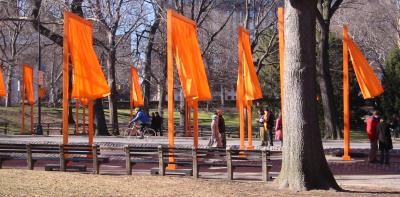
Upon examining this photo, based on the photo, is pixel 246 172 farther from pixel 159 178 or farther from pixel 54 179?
pixel 54 179

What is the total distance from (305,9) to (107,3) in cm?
2026

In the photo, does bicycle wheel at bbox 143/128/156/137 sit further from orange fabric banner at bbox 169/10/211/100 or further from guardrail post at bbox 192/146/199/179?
guardrail post at bbox 192/146/199/179

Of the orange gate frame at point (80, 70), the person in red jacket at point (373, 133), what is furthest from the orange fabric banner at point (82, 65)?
the person in red jacket at point (373, 133)

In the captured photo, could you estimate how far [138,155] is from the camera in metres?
16.4

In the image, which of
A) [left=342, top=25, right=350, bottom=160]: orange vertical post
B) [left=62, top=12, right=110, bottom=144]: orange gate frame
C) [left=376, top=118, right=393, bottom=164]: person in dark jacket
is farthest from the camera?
[left=342, top=25, right=350, bottom=160]: orange vertical post

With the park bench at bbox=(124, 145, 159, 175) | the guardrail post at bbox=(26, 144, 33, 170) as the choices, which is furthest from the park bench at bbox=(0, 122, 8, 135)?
the park bench at bbox=(124, 145, 159, 175)

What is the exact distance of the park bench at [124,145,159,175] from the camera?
16016 millimetres

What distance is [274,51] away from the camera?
4109 centimetres

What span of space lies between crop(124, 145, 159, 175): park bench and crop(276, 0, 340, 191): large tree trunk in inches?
166

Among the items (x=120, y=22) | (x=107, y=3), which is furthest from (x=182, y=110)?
(x=107, y=3)

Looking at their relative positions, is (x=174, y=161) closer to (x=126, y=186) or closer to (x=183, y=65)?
(x=183, y=65)

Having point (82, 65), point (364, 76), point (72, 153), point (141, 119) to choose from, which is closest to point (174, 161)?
point (72, 153)

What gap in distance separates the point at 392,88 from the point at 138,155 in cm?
2591

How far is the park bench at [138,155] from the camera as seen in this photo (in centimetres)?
1602
